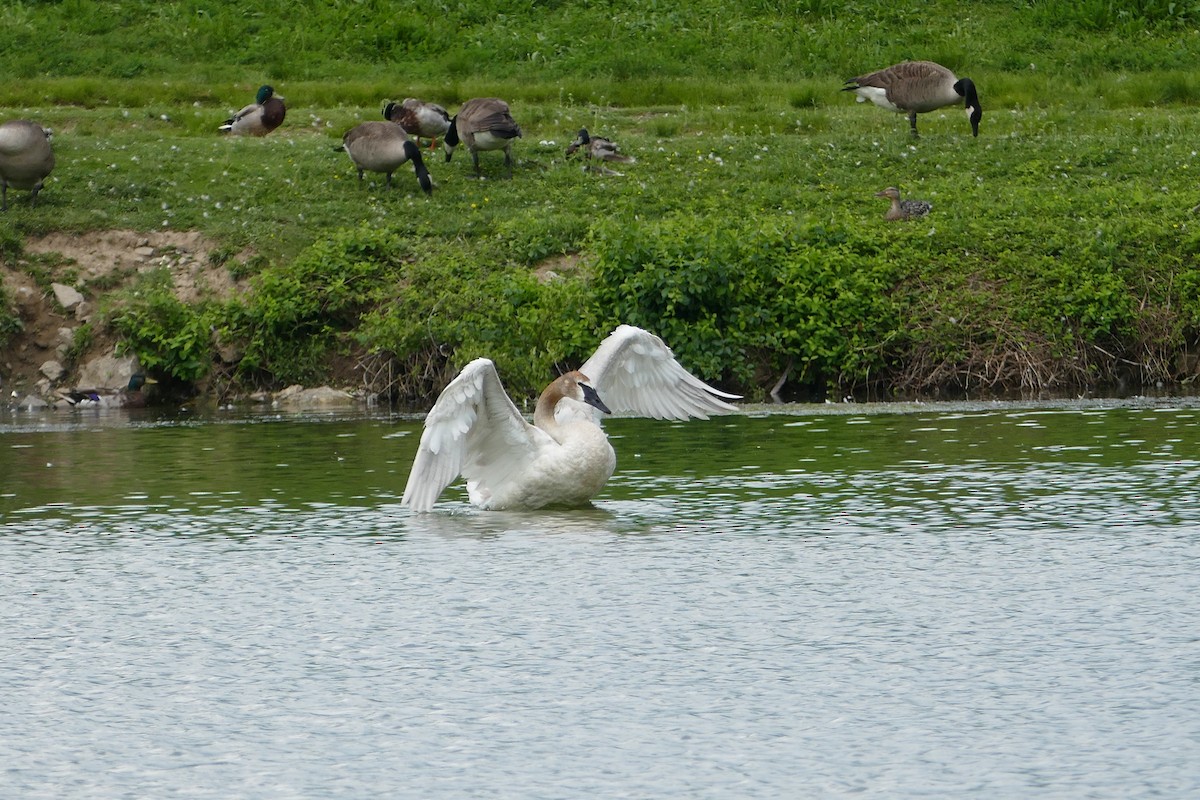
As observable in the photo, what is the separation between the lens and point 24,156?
18.9 meters

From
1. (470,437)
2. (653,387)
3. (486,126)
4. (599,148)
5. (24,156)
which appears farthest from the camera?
(599,148)

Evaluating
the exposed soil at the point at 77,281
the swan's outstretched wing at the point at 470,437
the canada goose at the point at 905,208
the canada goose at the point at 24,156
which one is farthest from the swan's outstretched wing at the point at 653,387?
the canada goose at the point at 24,156

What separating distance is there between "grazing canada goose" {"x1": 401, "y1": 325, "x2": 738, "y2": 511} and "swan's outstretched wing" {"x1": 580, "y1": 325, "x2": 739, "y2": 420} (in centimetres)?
29

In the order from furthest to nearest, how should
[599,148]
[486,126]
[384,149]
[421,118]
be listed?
[421,118] < [599,148] < [486,126] < [384,149]

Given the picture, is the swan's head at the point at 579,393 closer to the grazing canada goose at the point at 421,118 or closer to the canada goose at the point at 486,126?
the canada goose at the point at 486,126

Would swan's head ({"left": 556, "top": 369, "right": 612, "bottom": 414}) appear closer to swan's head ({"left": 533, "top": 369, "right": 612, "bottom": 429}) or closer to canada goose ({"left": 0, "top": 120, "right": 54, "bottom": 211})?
swan's head ({"left": 533, "top": 369, "right": 612, "bottom": 429})

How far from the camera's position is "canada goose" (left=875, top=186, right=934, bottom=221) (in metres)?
17.9

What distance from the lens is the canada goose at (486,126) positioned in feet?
64.6

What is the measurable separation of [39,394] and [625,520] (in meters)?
8.69

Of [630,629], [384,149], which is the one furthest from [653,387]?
[384,149]

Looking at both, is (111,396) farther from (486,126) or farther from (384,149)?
(486,126)

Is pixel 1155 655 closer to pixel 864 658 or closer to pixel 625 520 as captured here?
pixel 864 658

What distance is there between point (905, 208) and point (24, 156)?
891 centimetres

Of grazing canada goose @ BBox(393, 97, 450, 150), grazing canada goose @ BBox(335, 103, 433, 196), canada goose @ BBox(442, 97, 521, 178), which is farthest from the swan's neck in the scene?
grazing canada goose @ BBox(393, 97, 450, 150)
